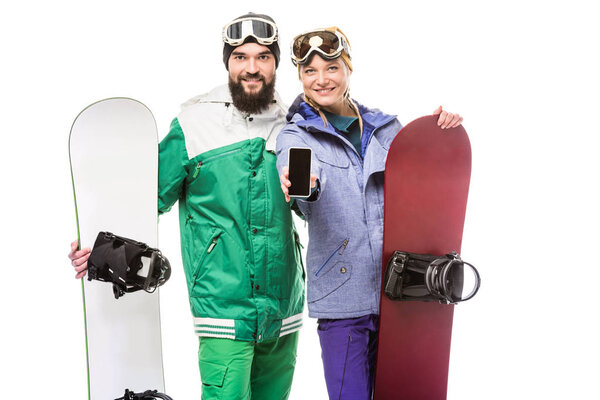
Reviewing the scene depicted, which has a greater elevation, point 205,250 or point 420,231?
point 420,231

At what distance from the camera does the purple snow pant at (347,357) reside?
3.06m

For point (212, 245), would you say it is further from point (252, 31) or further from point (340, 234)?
point (252, 31)

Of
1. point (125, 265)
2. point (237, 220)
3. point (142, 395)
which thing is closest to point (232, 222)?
point (237, 220)

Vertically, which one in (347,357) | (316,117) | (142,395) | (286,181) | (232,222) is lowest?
(142,395)

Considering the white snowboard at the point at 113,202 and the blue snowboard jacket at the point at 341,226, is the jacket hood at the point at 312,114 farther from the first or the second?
the white snowboard at the point at 113,202

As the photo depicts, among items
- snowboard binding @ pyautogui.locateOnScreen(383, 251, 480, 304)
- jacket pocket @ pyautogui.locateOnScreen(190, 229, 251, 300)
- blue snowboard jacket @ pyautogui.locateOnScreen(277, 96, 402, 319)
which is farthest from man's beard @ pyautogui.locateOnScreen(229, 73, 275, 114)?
snowboard binding @ pyautogui.locateOnScreen(383, 251, 480, 304)

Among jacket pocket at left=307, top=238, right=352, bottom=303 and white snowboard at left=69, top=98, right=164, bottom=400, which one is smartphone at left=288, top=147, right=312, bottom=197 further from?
white snowboard at left=69, top=98, right=164, bottom=400

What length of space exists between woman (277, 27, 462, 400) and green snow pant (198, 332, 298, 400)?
0.37 metres

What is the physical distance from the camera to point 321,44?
320cm

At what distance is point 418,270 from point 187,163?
1.11m

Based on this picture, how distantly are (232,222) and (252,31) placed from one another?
0.85 m

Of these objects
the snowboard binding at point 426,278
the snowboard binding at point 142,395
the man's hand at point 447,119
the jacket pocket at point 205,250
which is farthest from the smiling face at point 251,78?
the snowboard binding at point 142,395

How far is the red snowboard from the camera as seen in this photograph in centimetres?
313

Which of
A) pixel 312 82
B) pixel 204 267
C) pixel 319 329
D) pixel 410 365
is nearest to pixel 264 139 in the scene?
pixel 312 82
